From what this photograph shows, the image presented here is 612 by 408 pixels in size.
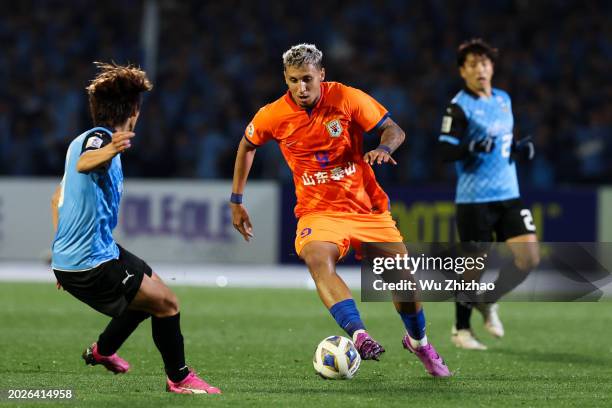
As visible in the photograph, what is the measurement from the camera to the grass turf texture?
632cm

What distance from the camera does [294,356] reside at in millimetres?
8336

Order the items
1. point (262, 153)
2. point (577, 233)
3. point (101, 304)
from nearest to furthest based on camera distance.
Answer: point (101, 304)
point (577, 233)
point (262, 153)

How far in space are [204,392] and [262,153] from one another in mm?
10844

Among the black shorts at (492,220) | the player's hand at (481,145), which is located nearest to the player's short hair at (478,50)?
the player's hand at (481,145)

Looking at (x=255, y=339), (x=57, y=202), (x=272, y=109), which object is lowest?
(x=255, y=339)

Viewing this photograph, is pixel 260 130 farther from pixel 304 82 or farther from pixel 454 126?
pixel 454 126

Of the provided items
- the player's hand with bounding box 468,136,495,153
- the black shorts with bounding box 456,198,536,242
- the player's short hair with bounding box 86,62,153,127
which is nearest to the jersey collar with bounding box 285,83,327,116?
the player's short hair with bounding box 86,62,153,127

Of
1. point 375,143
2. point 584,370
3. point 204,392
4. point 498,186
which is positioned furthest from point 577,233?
point 204,392

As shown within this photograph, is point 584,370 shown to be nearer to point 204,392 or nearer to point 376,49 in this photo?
point 204,392

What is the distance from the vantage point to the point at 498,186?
922cm

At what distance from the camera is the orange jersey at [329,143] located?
7.17m

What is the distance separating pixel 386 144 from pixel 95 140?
1.81m

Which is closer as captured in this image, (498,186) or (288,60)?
(288,60)

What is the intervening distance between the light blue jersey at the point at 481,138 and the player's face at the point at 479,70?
108mm
